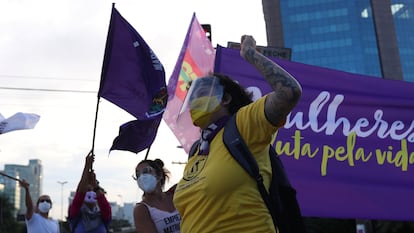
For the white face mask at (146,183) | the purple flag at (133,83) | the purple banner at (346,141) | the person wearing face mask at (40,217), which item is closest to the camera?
the white face mask at (146,183)

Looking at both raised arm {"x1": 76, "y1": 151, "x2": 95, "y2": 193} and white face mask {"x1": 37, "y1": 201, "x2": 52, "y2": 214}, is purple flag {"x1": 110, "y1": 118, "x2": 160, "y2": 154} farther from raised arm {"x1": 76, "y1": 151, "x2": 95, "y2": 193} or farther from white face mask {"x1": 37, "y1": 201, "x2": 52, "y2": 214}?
white face mask {"x1": 37, "y1": 201, "x2": 52, "y2": 214}

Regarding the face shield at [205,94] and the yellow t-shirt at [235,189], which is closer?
the yellow t-shirt at [235,189]

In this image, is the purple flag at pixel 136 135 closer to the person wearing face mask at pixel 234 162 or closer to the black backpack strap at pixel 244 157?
the person wearing face mask at pixel 234 162

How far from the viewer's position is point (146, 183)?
4.23 meters

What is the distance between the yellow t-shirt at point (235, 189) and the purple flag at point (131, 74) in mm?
3329

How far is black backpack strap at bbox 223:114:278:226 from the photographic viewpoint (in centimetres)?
247

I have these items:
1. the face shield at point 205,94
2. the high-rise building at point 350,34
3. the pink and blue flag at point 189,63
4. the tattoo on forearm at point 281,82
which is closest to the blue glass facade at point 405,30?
the high-rise building at point 350,34

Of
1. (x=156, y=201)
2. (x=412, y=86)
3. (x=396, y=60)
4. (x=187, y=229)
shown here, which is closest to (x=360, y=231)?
(x=412, y=86)

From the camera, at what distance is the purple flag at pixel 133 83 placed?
5.72 meters

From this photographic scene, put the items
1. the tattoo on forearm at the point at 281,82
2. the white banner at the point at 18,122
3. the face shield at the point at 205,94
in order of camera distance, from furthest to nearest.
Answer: the white banner at the point at 18,122 < the face shield at the point at 205,94 < the tattoo on forearm at the point at 281,82

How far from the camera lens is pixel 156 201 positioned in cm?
425

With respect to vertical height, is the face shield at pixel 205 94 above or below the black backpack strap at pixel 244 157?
above

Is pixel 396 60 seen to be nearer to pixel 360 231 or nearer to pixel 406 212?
pixel 360 231

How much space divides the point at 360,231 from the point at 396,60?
196 feet
